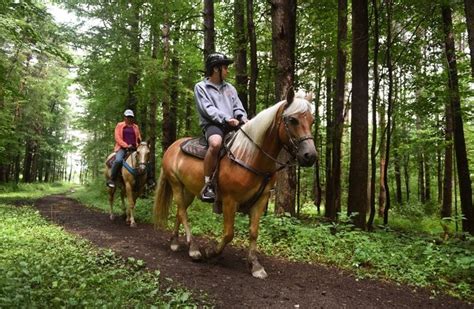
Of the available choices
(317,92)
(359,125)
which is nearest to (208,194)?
(359,125)

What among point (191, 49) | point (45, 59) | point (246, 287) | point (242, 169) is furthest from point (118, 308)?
point (45, 59)

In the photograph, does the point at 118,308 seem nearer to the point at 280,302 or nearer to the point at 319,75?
the point at 280,302

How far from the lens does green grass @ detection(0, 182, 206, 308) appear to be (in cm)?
362

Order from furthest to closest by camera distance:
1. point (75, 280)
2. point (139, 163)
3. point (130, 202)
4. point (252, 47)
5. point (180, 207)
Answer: point (252, 47) → point (130, 202) → point (139, 163) → point (180, 207) → point (75, 280)

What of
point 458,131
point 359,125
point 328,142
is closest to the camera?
point 359,125

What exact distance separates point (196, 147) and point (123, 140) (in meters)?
5.72

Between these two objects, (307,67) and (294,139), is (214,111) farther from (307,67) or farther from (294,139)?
(307,67)

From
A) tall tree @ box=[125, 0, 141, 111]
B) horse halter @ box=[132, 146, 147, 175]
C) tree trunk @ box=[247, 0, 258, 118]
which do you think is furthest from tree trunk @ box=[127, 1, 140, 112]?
tree trunk @ box=[247, 0, 258, 118]

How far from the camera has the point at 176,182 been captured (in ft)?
23.6

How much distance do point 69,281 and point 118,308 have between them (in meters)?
1.11

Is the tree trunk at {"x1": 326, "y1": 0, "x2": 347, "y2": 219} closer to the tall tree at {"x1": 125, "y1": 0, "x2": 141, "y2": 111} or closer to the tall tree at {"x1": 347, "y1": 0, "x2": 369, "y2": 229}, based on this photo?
the tall tree at {"x1": 347, "y1": 0, "x2": 369, "y2": 229}

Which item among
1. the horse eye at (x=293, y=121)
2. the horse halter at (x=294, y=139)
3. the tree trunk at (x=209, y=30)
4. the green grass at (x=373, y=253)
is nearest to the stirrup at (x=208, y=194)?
the horse halter at (x=294, y=139)

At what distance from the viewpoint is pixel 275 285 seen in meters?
5.05

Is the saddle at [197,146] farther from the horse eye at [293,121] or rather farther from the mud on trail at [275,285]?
the mud on trail at [275,285]
